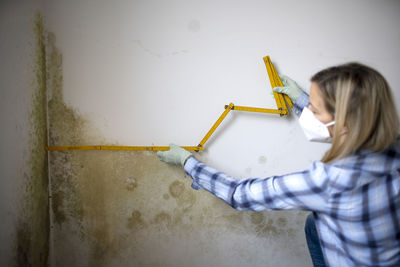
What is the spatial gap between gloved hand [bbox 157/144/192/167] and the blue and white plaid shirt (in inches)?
14.6

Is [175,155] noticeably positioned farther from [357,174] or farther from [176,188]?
[357,174]

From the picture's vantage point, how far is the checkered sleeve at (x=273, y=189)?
71 centimetres

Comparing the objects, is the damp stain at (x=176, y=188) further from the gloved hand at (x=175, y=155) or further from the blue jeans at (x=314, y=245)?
the blue jeans at (x=314, y=245)

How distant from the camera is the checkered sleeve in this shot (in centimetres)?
71

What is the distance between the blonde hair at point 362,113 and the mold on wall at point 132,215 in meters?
0.59

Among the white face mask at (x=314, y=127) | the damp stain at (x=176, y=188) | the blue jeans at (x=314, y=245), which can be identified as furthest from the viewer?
the damp stain at (x=176, y=188)

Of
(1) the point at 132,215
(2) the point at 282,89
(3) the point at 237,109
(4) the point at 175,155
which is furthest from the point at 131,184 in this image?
(2) the point at 282,89

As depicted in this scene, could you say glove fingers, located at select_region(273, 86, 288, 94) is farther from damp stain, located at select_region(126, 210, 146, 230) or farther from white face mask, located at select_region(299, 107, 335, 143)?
damp stain, located at select_region(126, 210, 146, 230)

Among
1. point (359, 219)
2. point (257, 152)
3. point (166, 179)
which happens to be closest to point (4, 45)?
point (166, 179)

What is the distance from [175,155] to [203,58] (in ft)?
1.51

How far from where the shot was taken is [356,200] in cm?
68

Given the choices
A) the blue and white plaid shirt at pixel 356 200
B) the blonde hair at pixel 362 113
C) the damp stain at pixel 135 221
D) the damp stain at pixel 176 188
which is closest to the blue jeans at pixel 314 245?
the blue and white plaid shirt at pixel 356 200

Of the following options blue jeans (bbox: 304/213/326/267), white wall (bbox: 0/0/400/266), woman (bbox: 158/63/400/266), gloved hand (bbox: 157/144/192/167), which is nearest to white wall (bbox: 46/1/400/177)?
white wall (bbox: 0/0/400/266)

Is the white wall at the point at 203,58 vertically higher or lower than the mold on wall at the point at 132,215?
higher
